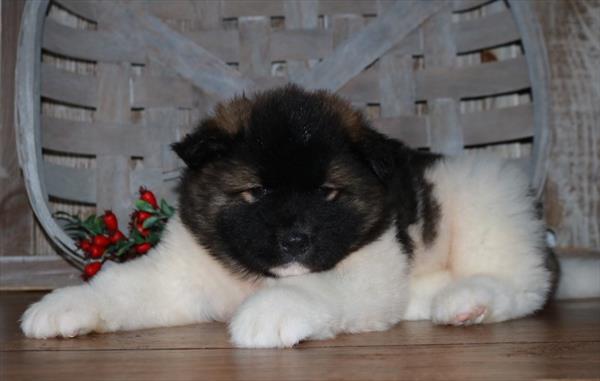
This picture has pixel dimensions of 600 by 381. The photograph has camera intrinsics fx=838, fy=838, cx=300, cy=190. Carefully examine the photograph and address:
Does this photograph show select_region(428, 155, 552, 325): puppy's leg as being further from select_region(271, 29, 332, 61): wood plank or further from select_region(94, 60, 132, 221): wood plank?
select_region(94, 60, 132, 221): wood plank

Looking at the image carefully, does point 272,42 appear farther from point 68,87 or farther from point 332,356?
point 332,356

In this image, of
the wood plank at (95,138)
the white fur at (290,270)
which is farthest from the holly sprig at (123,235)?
the white fur at (290,270)

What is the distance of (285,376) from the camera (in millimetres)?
2053

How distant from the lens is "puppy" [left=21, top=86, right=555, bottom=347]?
2689 millimetres

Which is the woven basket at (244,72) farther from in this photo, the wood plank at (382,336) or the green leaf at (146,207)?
the wood plank at (382,336)

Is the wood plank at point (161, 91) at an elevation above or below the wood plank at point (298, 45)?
below

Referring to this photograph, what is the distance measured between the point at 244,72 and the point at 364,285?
1921mm

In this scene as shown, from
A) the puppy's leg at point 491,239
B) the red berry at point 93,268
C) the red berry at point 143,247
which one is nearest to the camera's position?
the puppy's leg at point 491,239

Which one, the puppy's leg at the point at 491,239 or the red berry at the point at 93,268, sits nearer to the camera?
the puppy's leg at the point at 491,239

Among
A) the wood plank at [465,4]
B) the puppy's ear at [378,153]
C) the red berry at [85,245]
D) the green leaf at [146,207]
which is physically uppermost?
the wood plank at [465,4]

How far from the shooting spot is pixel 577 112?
15.2ft

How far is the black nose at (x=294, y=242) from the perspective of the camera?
2652 mm

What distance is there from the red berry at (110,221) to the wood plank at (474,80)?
5.51 ft

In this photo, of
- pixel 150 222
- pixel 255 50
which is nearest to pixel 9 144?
pixel 150 222
